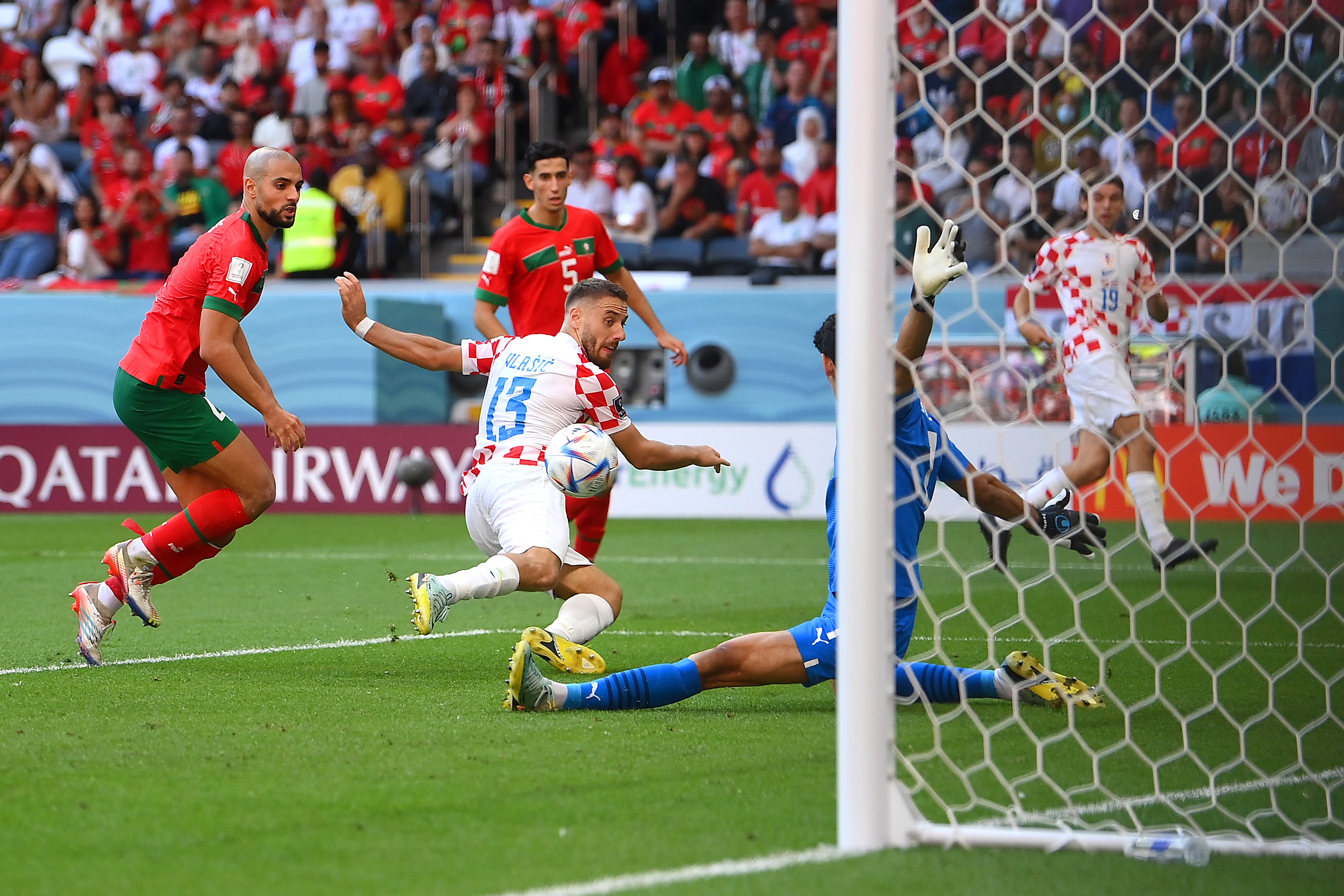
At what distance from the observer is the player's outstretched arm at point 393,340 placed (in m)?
5.66

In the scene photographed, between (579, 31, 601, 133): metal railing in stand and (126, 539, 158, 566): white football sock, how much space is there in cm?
1268

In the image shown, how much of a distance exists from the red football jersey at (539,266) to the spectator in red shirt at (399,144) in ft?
32.0

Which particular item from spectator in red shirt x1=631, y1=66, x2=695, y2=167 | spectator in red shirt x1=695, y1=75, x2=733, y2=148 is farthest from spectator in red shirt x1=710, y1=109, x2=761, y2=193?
spectator in red shirt x1=631, y1=66, x2=695, y2=167

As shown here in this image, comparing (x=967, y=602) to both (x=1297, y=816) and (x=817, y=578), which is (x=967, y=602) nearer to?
(x=1297, y=816)

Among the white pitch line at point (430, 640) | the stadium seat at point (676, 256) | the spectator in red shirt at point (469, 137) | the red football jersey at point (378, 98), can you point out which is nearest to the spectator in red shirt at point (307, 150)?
the red football jersey at point (378, 98)

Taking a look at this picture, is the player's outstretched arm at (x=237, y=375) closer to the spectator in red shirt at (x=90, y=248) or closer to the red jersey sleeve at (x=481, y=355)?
the red jersey sleeve at (x=481, y=355)

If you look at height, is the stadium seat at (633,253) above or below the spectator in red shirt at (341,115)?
below

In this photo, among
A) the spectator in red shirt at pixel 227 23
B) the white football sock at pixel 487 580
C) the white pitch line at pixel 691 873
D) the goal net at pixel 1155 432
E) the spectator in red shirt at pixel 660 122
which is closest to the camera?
the white pitch line at pixel 691 873

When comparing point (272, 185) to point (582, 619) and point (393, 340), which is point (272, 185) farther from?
point (582, 619)

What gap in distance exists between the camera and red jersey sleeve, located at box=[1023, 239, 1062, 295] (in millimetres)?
7398

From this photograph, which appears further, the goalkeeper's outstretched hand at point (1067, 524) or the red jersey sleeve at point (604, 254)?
the red jersey sleeve at point (604, 254)

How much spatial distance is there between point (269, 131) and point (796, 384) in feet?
23.4

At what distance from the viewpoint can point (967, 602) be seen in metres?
3.56

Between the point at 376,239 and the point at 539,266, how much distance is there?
361 inches
